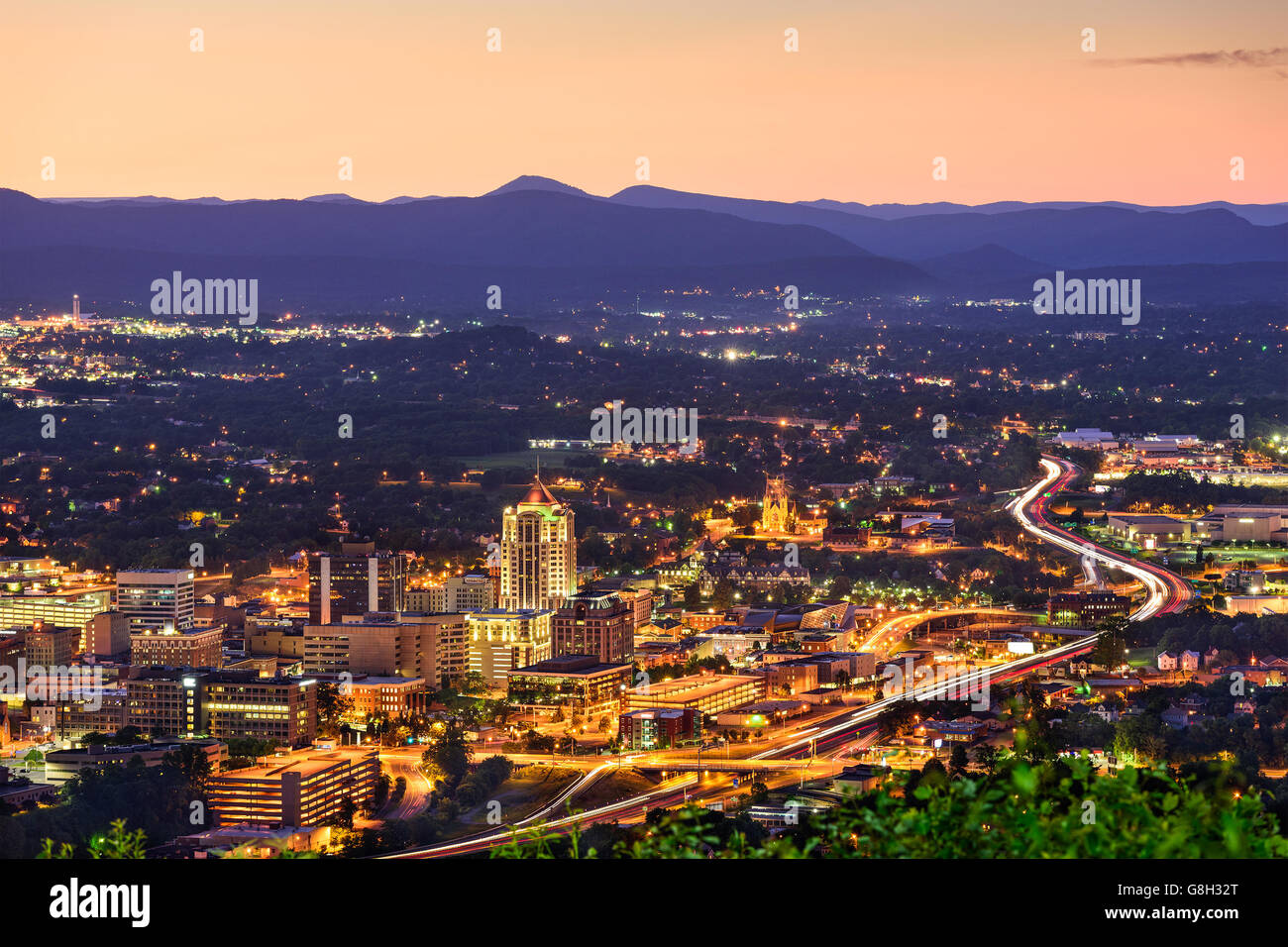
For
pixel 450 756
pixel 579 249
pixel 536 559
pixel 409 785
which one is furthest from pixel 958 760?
pixel 579 249

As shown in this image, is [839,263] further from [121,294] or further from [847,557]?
[847,557]

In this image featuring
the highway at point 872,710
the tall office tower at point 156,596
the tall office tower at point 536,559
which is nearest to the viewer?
the highway at point 872,710

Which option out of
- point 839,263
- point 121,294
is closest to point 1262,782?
point 121,294

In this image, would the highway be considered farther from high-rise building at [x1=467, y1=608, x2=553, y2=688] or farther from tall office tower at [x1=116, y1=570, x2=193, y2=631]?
tall office tower at [x1=116, y1=570, x2=193, y2=631]

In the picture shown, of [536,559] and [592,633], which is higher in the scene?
[536,559]

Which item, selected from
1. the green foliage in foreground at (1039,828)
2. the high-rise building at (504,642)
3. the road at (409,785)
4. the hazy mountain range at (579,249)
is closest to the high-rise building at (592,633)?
the high-rise building at (504,642)

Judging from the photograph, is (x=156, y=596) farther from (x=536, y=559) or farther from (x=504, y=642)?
(x=504, y=642)

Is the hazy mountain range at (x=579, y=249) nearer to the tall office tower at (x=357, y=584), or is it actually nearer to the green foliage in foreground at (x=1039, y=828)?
the tall office tower at (x=357, y=584)
